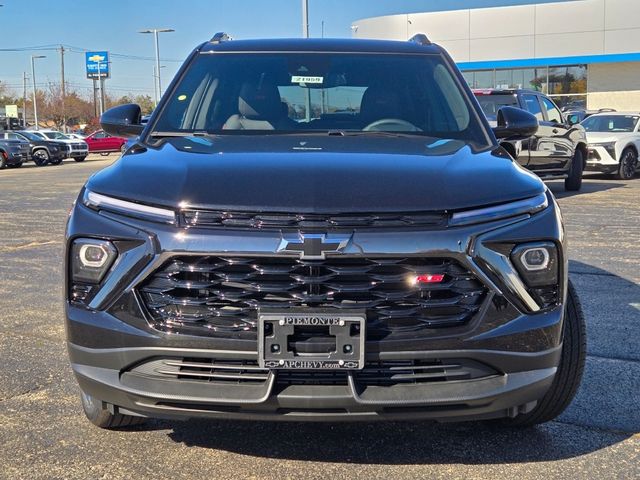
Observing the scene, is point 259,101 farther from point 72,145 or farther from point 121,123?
point 72,145

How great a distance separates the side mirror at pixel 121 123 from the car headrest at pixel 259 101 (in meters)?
0.58

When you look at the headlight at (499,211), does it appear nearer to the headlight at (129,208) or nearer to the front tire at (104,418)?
the headlight at (129,208)

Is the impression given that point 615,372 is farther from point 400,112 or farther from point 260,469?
point 260,469

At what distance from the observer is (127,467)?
114 inches

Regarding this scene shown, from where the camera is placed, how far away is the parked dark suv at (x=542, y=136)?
1188 cm

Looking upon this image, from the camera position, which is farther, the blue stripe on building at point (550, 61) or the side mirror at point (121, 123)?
the blue stripe on building at point (550, 61)

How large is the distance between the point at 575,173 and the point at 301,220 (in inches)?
500

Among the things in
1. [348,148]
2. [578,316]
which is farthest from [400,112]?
[578,316]

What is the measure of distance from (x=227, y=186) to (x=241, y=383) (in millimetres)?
700

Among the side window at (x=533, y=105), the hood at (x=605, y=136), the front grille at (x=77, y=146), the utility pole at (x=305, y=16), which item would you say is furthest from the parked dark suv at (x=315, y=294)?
the front grille at (x=77, y=146)

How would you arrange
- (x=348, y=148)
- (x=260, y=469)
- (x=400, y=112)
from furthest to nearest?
1. (x=400, y=112)
2. (x=348, y=148)
3. (x=260, y=469)

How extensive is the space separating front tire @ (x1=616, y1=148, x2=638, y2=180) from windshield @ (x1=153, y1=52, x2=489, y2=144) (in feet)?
46.3

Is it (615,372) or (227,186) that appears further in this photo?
(615,372)

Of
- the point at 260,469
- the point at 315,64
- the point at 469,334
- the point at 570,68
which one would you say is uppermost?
the point at 570,68
